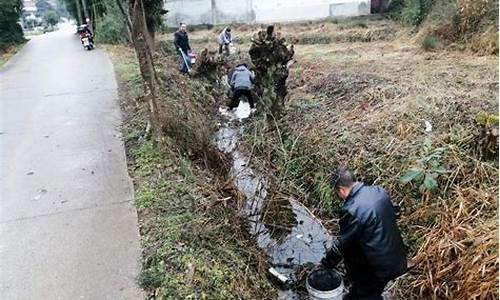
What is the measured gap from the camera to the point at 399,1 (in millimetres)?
23781

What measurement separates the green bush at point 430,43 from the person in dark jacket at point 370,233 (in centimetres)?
1212

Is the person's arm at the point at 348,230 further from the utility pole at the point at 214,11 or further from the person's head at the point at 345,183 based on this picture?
the utility pole at the point at 214,11

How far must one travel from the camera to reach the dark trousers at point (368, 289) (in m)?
3.96

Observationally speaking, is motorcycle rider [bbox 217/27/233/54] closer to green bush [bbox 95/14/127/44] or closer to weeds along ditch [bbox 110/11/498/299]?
green bush [bbox 95/14/127/44]

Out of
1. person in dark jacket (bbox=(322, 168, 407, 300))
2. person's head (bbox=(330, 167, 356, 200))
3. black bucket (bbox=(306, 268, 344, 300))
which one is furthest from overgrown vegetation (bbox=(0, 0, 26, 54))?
person in dark jacket (bbox=(322, 168, 407, 300))

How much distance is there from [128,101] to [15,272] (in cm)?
606

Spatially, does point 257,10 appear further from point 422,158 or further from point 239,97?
point 422,158

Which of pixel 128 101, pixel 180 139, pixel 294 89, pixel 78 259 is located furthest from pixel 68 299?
pixel 294 89

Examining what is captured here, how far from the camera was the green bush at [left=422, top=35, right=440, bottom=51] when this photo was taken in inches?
564

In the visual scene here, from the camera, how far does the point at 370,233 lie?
3.69 m

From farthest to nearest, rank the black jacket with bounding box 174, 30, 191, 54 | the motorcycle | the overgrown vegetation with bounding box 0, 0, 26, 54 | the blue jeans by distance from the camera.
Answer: the overgrown vegetation with bounding box 0, 0, 26, 54
the motorcycle
the black jacket with bounding box 174, 30, 191, 54
the blue jeans

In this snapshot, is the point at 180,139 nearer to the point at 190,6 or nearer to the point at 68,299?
the point at 68,299

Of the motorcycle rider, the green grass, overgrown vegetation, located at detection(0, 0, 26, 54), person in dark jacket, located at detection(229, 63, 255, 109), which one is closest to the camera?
person in dark jacket, located at detection(229, 63, 255, 109)

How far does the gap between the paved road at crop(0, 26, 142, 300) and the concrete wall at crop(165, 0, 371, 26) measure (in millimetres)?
17289
